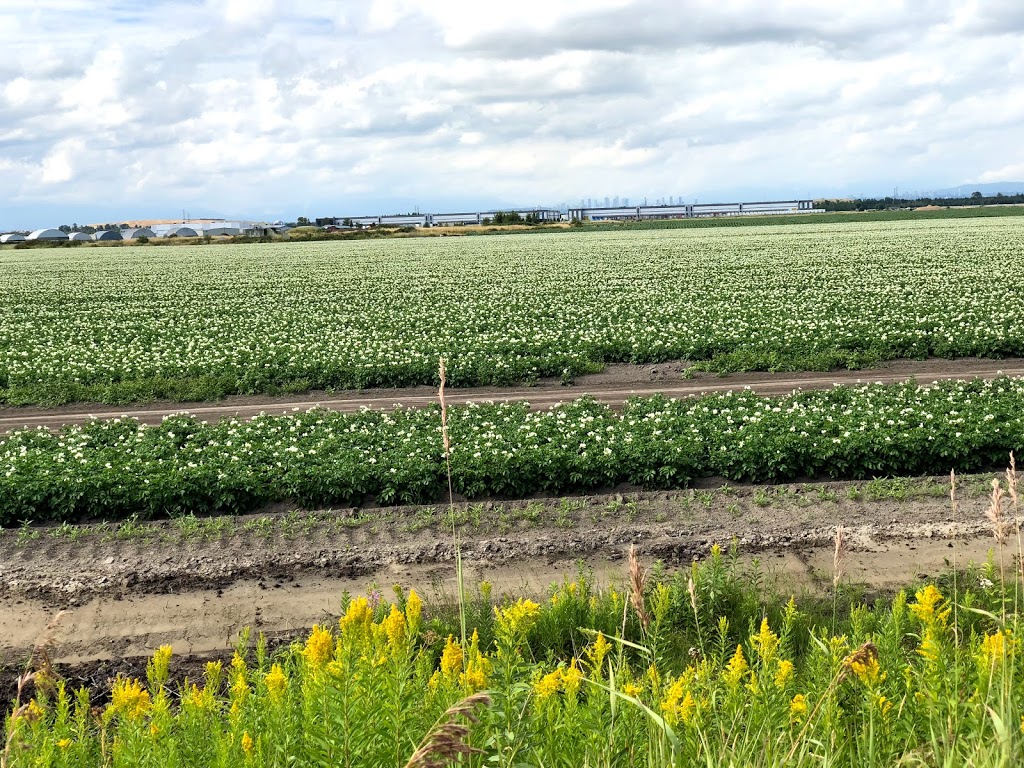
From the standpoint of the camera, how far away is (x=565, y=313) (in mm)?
28406

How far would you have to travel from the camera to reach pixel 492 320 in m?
27.0

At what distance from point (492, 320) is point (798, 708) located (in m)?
23.3

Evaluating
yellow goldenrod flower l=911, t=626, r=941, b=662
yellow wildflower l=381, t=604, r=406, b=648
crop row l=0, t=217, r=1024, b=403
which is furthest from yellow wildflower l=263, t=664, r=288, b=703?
crop row l=0, t=217, r=1024, b=403

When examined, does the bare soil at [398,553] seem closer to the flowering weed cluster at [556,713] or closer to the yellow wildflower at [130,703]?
the flowering weed cluster at [556,713]

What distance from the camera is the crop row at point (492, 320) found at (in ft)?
66.6

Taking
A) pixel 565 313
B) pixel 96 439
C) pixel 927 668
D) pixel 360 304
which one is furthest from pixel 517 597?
pixel 360 304

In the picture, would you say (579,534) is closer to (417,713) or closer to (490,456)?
(490,456)

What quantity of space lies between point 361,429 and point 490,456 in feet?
10.4

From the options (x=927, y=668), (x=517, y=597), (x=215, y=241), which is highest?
(x=215, y=241)

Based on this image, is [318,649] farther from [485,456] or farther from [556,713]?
[485,456]

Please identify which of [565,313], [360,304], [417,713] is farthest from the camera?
[360,304]

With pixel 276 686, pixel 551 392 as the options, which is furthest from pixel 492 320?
pixel 276 686

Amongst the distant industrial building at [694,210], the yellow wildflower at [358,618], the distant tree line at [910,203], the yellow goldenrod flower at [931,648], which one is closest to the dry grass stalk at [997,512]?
the yellow goldenrod flower at [931,648]

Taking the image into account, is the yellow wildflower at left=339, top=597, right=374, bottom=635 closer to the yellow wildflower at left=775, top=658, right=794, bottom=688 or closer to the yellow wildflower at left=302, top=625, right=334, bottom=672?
the yellow wildflower at left=302, top=625, right=334, bottom=672
